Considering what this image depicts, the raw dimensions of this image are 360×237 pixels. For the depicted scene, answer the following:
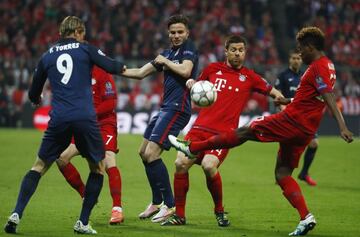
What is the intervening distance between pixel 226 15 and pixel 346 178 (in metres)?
17.0

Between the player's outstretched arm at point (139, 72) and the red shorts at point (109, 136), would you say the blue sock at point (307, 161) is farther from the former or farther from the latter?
the player's outstretched arm at point (139, 72)

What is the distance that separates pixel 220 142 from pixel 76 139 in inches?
62.3

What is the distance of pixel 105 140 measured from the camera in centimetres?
980

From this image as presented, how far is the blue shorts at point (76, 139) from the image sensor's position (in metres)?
8.21

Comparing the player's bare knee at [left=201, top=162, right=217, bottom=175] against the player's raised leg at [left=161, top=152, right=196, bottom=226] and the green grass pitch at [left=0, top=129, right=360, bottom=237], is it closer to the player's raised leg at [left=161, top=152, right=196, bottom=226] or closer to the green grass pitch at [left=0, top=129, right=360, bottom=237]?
the player's raised leg at [left=161, top=152, right=196, bottom=226]

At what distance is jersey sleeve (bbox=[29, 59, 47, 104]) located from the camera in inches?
→ 329

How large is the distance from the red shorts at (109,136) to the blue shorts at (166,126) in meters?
0.48

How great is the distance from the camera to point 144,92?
26.0m

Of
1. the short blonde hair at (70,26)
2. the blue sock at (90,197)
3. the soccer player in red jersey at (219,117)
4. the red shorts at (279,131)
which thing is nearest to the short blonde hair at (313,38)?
the red shorts at (279,131)

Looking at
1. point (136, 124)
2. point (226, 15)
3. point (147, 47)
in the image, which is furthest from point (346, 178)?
point (226, 15)

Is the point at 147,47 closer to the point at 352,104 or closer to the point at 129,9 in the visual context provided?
the point at 129,9

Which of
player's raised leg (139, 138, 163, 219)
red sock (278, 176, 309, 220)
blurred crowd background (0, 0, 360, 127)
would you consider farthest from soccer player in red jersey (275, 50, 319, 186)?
blurred crowd background (0, 0, 360, 127)

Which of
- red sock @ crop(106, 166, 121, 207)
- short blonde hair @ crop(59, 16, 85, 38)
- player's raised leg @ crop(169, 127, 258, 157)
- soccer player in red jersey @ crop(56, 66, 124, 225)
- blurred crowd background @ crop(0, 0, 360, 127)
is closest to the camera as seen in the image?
short blonde hair @ crop(59, 16, 85, 38)

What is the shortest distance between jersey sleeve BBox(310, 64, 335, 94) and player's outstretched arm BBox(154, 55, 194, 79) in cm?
165
